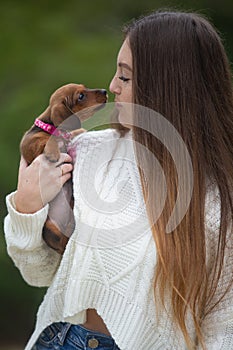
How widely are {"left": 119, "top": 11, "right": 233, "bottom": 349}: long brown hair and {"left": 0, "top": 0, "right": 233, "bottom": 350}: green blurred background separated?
196cm

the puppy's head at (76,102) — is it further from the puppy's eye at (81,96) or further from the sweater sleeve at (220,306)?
the sweater sleeve at (220,306)

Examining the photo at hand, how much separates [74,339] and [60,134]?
55 cm

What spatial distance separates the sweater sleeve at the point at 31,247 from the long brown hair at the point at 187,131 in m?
0.31

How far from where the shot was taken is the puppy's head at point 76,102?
7.17 ft

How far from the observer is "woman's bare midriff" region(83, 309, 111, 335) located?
2.06 meters

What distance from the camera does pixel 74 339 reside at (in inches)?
81.0

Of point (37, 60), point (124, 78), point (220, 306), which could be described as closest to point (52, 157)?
point (124, 78)

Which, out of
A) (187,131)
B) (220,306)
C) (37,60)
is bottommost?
(37,60)

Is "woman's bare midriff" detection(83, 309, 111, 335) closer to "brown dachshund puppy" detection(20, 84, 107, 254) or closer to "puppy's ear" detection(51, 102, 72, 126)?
"brown dachshund puppy" detection(20, 84, 107, 254)

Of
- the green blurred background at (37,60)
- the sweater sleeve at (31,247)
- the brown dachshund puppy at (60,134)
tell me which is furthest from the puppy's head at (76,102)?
the green blurred background at (37,60)

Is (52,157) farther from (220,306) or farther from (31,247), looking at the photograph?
(220,306)

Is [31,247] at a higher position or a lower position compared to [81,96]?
lower

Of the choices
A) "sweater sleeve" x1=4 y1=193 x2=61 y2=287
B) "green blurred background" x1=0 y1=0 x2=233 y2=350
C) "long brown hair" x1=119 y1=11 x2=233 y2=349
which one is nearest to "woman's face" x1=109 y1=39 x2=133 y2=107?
"long brown hair" x1=119 y1=11 x2=233 y2=349

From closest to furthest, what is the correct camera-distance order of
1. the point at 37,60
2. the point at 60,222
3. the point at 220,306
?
the point at 220,306 → the point at 60,222 → the point at 37,60
